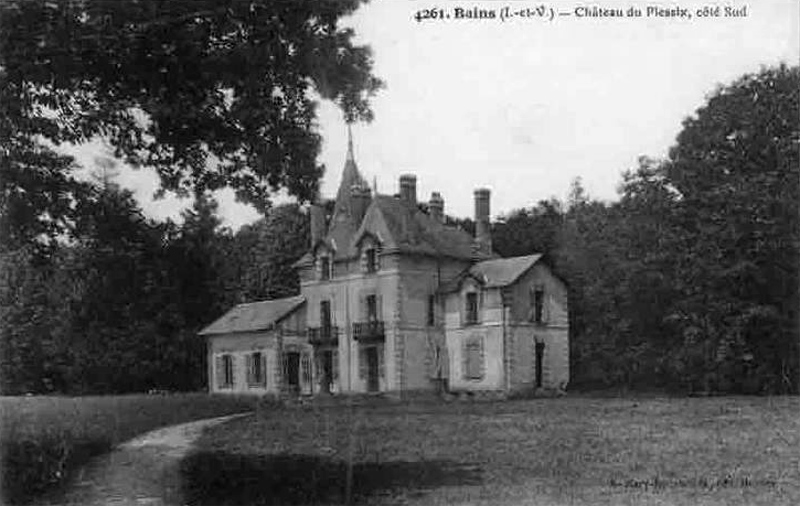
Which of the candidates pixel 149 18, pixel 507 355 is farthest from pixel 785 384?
pixel 149 18

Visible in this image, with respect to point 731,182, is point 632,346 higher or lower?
lower

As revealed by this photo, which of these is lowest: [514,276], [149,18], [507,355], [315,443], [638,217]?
[315,443]

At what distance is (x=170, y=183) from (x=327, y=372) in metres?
1.60

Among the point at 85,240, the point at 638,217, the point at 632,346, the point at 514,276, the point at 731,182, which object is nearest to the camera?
the point at 85,240

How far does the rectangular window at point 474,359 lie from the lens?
256 inches

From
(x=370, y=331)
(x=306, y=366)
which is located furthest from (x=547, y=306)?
(x=306, y=366)

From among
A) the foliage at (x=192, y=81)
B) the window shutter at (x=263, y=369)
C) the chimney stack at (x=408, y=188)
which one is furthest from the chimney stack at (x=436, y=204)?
the window shutter at (x=263, y=369)

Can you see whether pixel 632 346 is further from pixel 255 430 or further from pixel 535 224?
pixel 255 430

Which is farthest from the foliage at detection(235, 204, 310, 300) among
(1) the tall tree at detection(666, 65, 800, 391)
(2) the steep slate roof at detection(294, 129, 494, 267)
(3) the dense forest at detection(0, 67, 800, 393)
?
(1) the tall tree at detection(666, 65, 800, 391)

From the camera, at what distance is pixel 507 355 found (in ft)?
21.9

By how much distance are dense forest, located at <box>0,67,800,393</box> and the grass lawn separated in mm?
661

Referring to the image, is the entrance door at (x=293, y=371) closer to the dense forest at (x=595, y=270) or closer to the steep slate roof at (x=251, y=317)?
the steep slate roof at (x=251, y=317)

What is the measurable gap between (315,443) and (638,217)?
3.68 meters

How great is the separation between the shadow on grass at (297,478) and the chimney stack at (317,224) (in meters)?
1.38
